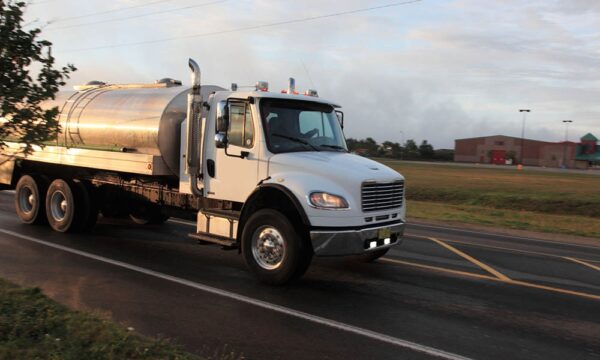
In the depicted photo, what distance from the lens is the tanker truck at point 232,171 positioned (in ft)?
21.6

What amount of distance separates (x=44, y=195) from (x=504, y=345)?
940 centimetres

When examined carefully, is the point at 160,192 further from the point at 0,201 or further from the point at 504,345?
the point at 0,201

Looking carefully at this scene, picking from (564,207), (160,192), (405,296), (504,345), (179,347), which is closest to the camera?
(179,347)

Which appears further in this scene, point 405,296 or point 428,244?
point 428,244

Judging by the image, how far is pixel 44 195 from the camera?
420 inches

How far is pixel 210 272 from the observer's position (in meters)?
7.42

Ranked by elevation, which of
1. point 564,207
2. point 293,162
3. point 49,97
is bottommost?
point 564,207

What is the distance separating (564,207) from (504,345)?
20.6m

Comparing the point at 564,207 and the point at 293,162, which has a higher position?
the point at 293,162

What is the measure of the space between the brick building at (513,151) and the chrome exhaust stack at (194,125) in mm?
116281

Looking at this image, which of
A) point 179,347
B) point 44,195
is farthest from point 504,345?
point 44,195

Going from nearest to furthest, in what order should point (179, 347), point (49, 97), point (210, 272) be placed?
point (179, 347), point (49, 97), point (210, 272)

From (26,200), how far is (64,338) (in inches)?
315

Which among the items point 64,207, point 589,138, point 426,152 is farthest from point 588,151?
point 64,207
